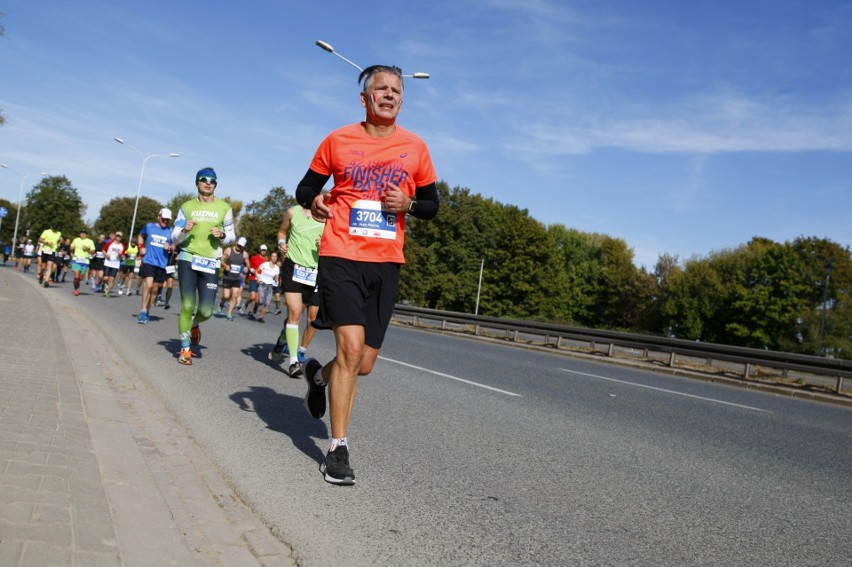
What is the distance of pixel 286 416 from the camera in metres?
5.84

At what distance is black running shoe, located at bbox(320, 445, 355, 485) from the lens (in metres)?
3.99

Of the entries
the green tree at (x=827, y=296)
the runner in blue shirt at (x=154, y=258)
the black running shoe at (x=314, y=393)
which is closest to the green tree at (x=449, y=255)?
the green tree at (x=827, y=296)

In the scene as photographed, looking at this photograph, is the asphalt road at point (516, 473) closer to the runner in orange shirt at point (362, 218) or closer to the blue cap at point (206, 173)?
the runner in orange shirt at point (362, 218)

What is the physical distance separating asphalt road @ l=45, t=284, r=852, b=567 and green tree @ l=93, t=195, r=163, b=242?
364ft

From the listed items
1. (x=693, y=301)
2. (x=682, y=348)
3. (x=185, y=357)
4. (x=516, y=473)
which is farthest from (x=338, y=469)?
(x=693, y=301)

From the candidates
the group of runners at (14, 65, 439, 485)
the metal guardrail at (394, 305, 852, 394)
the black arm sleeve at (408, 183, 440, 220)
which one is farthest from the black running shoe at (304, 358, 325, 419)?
the metal guardrail at (394, 305, 852, 394)

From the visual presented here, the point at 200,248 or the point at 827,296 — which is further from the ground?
the point at 827,296

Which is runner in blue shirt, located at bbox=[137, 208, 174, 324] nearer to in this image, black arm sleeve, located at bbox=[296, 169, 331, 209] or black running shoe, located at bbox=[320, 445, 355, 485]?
black arm sleeve, located at bbox=[296, 169, 331, 209]

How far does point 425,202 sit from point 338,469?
1.59 m

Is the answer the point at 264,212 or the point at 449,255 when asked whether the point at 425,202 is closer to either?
the point at 449,255

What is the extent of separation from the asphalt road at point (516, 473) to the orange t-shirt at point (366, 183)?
52.1 inches

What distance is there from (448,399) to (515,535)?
427 centimetres

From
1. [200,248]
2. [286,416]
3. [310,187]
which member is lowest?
[286,416]

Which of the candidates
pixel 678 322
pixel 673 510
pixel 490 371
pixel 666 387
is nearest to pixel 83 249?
pixel 490 371
